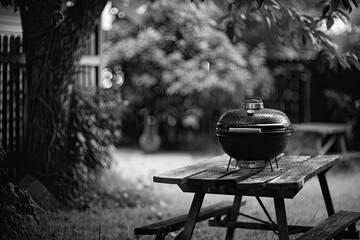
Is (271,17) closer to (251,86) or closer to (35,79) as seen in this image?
(35,79)

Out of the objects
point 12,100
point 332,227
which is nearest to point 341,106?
point 12,100

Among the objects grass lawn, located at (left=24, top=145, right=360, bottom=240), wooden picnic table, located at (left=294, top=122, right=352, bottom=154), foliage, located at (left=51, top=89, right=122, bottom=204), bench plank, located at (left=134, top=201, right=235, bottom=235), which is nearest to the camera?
bench plank, located at (left=134, top=201, right=235, bottom=235)

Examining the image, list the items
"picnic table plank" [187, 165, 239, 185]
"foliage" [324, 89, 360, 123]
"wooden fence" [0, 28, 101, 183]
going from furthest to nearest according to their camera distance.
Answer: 1. "foliage" [324, 89, 360, 123]
2. "wooden fence" [0, 28, 101, 183]
3. "picnic table plank" [187, 165, 239, 185]

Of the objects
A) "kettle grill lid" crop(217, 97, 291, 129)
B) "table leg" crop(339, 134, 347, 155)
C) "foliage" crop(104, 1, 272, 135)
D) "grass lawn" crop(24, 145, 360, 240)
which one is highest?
"foliage" crop(104, 1, 272, 135)

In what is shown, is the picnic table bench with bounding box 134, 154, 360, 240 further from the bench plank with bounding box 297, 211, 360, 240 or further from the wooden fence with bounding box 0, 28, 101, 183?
the wooden fence with bounding box 0, 28, 101, 183

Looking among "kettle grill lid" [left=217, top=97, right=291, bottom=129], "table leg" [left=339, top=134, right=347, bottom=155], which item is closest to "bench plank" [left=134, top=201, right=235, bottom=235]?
"kettle grill lid" [left=217, top=97, right=291, bottom=129]

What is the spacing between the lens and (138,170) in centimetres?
859

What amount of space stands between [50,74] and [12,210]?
203cm

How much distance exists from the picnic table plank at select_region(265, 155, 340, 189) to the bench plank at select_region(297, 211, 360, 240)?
1.30 feet

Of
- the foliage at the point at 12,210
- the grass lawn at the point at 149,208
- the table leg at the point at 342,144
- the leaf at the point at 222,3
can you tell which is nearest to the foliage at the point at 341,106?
the table leg at the point at 342,144

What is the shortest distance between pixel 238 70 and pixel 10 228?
271 inches

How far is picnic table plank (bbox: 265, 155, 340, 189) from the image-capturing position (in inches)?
115

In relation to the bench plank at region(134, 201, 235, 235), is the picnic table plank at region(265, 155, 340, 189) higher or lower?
higher

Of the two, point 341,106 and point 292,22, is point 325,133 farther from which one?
point 292,22
